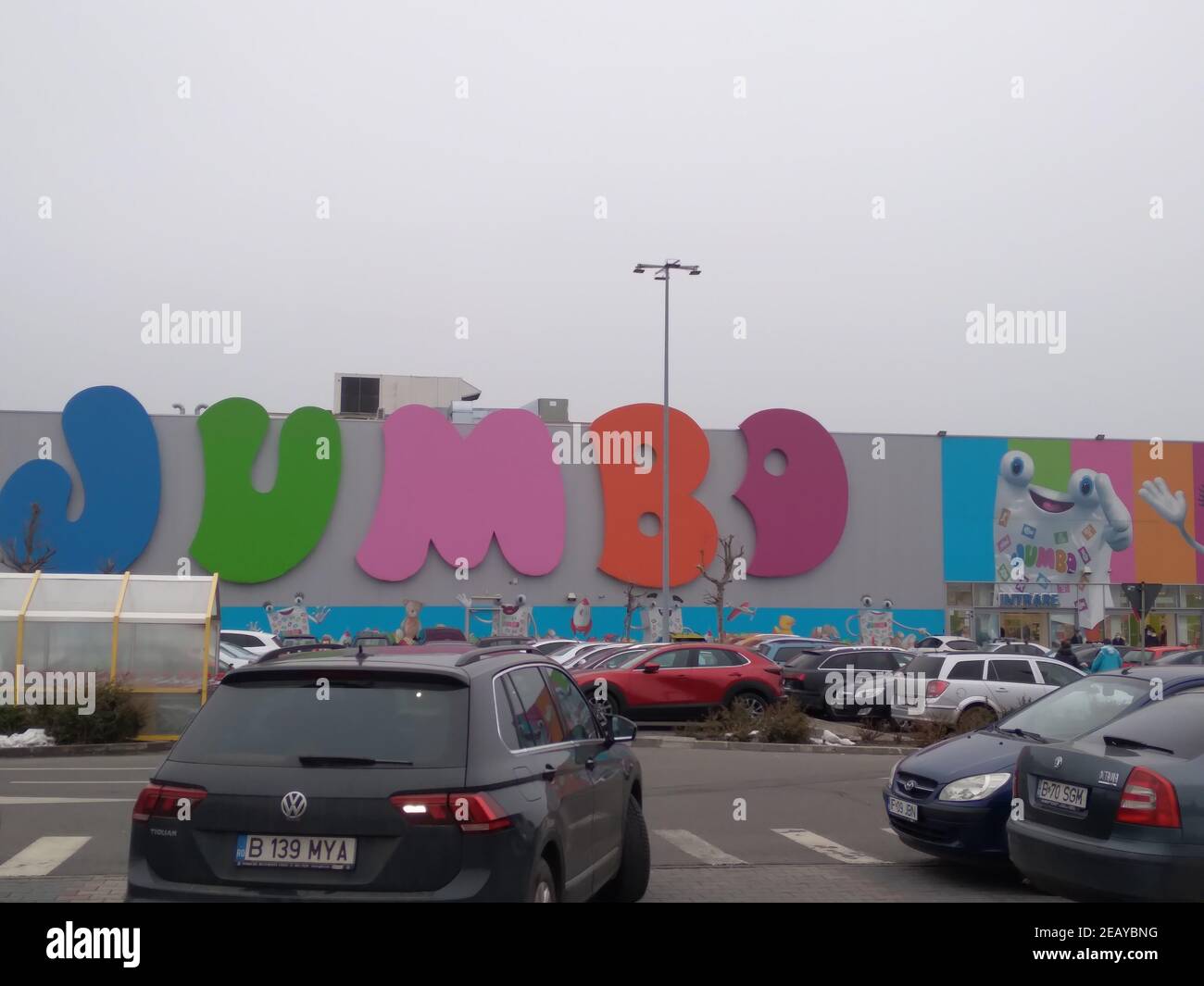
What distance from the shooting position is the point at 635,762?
8.44m

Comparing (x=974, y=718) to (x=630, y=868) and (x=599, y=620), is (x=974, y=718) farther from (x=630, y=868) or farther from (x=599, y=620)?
(x=599, y=620)

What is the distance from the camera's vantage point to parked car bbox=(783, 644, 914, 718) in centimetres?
2383

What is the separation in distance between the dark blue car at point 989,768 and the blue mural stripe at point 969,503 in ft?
132

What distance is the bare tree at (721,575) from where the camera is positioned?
143ft

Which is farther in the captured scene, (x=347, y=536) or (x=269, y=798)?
(x=347, y=536)

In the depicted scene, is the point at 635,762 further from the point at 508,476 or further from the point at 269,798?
the point at 508,476

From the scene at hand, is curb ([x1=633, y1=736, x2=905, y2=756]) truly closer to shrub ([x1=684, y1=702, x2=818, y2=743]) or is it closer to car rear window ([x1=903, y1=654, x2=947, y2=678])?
shrub ([x1=684, y1=702, x2=818, y2=743])

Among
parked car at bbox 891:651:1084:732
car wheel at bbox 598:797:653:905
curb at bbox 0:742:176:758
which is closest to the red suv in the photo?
parked car at bbox 891:651:1084:732

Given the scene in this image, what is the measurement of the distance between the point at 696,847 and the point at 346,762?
20.4 ft

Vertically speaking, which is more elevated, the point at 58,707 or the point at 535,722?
the point at 535,722

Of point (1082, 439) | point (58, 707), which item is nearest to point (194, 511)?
point (58, 707)

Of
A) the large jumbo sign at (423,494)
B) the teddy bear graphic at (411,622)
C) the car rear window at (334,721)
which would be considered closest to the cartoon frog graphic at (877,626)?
the large jumbo sign at (423,494)

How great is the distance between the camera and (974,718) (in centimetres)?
1925

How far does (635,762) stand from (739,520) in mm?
39614
